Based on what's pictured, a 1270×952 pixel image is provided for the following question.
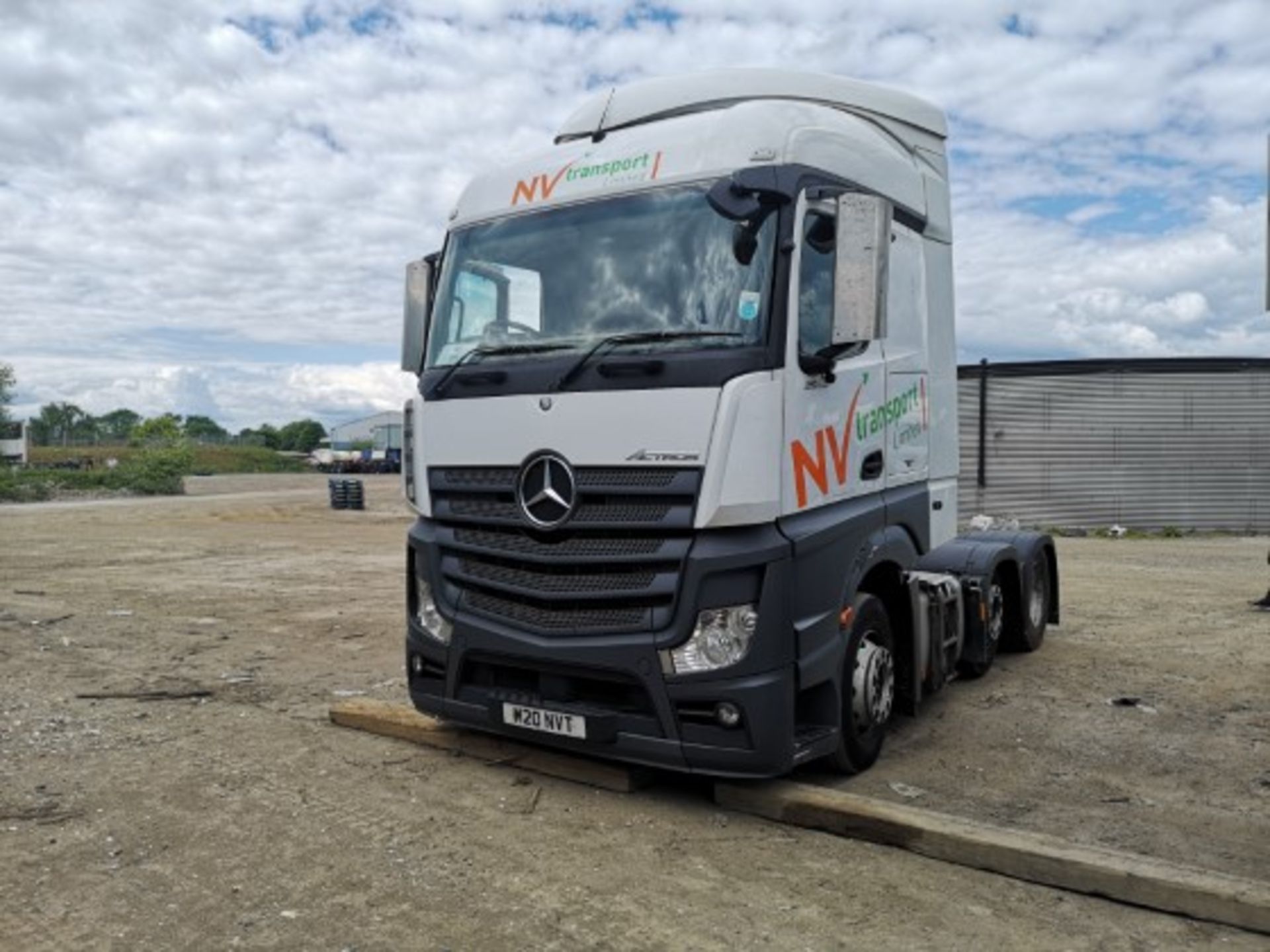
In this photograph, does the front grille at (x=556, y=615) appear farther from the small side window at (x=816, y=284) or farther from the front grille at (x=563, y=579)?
the small side window at (x=816, y=284)

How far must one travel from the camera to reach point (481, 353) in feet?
17.6

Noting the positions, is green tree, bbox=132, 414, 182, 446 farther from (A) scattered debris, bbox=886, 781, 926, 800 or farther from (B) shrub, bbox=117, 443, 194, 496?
(A) scattered debris, bbox=886, 781, 926, 800

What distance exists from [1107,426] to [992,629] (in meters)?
17.6

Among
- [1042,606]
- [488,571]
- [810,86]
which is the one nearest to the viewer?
[488,571]

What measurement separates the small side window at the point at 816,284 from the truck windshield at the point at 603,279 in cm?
20

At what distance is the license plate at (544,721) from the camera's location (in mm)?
4781

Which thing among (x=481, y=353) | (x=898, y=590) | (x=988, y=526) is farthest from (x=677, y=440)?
(x=988, y=526)

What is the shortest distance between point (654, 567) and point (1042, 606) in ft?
18.9

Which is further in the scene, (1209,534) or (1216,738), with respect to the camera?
(1209,534)

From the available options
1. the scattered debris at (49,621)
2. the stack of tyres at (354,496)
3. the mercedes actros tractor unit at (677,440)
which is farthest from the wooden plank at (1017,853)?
the stack of tyres at (354,496)

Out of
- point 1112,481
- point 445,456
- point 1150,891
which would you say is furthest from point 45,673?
point 1112,481

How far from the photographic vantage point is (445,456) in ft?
17.6

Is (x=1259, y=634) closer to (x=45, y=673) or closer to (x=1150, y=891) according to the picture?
(x=1150, y=891)

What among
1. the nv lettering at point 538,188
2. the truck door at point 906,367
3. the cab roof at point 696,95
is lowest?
the truck door at point 906,367
